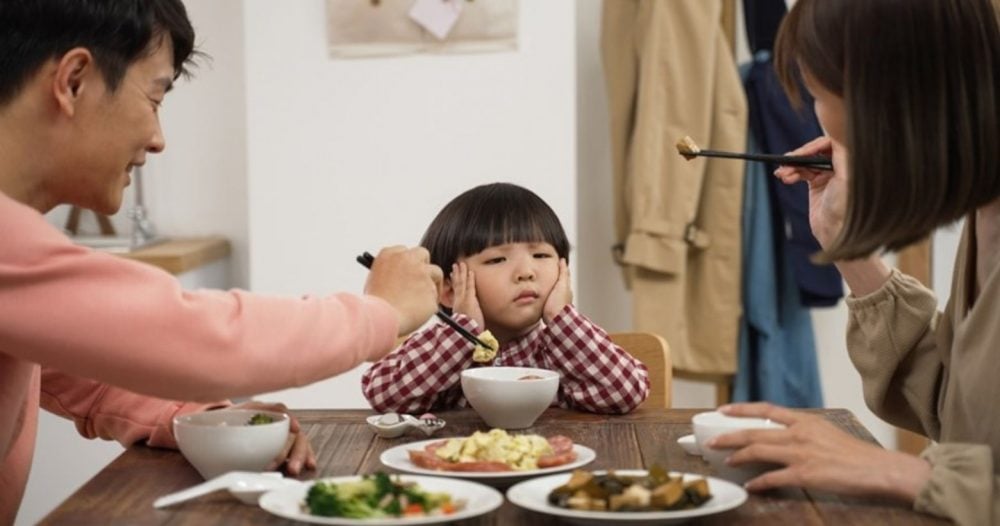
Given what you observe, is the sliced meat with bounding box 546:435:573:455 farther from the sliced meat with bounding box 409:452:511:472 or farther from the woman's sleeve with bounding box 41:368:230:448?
the woman's sleeve with bounding box 41:368:230:448

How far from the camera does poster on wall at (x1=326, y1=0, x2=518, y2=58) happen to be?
10.4 feet

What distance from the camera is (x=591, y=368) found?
195 cm

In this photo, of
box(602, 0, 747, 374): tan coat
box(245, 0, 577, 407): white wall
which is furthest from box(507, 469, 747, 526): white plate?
box(602, 0, 747, 374): tan coat

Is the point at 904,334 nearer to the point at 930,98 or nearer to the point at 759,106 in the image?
the point at 930,98

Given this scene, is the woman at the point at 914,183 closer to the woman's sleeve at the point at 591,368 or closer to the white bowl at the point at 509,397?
the white bowl at the point at 509,397

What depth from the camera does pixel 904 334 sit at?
169 cm

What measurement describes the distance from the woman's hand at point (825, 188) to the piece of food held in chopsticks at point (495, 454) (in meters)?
0.52

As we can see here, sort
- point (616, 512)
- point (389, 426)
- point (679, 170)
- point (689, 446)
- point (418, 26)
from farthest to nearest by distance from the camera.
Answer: point (679, 170) → point (418, 26) → point (389, 426) → point (689, 446) → point (616, 512)

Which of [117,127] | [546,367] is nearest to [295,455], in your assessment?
[117,127]

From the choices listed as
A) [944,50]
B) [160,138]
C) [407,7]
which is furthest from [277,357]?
[407,7]

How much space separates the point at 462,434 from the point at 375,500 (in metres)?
0.48

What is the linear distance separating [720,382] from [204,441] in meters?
2.36

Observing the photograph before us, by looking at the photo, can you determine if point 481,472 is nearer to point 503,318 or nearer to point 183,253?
point 503,318

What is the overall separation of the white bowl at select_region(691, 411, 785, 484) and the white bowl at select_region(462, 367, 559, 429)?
0.84ft
